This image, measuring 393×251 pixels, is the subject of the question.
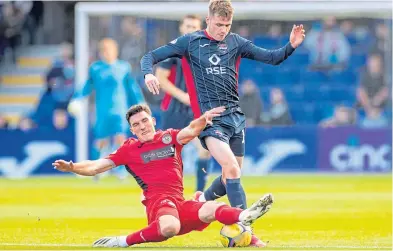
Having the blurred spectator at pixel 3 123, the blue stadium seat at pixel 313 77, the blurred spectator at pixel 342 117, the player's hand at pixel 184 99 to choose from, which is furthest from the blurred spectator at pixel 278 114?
the player's hand at pixel 184 99

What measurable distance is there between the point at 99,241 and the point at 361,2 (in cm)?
1544

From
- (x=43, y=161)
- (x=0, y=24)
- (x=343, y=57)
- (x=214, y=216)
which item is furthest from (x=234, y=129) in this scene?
(x=0, y=24)

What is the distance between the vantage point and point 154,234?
9016 mm

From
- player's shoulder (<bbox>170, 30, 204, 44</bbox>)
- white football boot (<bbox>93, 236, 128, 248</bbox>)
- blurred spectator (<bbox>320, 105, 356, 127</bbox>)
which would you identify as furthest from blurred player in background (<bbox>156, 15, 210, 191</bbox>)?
blurred spectator (<bbox>320, 105, 356, 127</bbox>)

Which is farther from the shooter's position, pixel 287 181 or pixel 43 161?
pixel 43 161

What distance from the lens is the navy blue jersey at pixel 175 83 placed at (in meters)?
13.7

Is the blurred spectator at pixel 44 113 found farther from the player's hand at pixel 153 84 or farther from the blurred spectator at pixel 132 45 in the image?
the player's hand at pixel 153 84

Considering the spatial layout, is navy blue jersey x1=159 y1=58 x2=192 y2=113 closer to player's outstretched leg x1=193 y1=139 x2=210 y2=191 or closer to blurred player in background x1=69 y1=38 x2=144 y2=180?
player's outstretched leg x1=193 y1=139 x2=210 y2=191

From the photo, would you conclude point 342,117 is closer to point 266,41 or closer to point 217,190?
point 266,41

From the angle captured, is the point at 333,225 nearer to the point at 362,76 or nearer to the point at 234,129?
the point at 234,129

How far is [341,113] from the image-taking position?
23375 mm

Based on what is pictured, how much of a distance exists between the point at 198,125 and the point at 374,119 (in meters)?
14.7

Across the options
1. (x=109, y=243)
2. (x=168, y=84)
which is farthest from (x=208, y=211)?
(x=168, y=84)

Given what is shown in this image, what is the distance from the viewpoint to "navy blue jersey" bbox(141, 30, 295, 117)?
10.1 m
